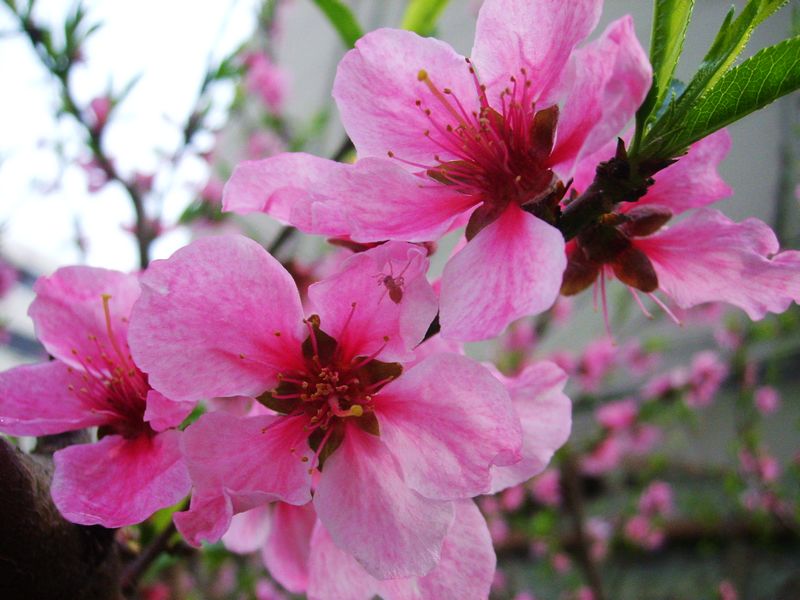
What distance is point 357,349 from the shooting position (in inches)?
19.2

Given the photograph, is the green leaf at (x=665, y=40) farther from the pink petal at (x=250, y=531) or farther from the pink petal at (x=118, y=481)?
the pink petal at (x=250, y=531)

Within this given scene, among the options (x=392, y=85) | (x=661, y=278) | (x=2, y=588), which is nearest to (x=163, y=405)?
(x=2, y=588)

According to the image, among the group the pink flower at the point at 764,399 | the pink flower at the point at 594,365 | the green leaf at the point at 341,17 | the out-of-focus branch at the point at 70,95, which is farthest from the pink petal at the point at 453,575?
the pink flower at the point at 764,399

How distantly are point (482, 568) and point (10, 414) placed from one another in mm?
370

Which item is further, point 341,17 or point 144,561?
point 341,17

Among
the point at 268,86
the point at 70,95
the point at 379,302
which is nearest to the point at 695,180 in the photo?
the point at 379,302

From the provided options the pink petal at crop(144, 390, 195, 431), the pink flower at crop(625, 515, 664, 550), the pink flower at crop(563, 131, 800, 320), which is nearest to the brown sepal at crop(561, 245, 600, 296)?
the pink flower at crop(563, 131, 800, 320)

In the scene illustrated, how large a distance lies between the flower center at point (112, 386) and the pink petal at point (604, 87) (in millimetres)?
378

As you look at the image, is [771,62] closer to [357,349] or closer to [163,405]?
[357,349]

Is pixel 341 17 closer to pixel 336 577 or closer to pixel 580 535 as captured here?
pixel 336 577

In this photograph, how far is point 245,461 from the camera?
0.42 m

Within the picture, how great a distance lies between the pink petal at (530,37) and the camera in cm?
41

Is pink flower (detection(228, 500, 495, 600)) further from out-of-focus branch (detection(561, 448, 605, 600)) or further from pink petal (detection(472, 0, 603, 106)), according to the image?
out-of-focus branch (detection(561, 448, 605, 600))

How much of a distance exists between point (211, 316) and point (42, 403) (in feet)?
0.59
